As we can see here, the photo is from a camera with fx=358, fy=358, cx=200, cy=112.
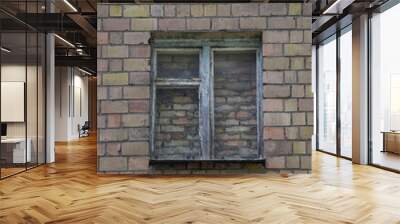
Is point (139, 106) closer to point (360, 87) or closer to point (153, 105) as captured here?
Answer: point (153, 105)

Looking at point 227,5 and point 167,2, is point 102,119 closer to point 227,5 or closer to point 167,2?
point 167,2

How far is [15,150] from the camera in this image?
6.46m

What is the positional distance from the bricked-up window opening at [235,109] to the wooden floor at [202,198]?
534 millimetres

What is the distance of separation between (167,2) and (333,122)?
5.21 metres

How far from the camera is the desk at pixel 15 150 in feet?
20.5

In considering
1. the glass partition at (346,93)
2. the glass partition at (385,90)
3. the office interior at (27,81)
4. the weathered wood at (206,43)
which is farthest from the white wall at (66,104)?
the glass partition at (385,90)

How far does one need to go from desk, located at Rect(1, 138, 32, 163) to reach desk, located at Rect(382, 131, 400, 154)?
21.7ft

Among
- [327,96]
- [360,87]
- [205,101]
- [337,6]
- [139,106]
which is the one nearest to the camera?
[139,106]

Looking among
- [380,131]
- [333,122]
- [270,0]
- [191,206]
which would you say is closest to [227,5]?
[270,0]

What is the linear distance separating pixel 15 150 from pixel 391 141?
6.89 metres

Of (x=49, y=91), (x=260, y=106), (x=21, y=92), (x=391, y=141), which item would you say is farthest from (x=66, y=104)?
(x=391, y=141)

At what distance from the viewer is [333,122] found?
8.73 meters

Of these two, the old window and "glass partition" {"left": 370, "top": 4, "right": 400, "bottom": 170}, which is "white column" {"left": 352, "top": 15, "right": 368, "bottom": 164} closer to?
"glass partition" {"left": 370, "top": 4, "right": 400, "bottom": 170}

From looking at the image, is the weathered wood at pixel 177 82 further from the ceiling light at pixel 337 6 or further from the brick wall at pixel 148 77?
the ceiling light at pixel 337 6
